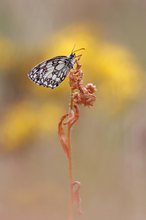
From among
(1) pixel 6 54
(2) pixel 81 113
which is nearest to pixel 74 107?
(2) pixel 81 113

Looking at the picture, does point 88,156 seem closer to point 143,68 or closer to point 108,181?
point 108,181

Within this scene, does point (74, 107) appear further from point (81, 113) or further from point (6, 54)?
point (6, 54)

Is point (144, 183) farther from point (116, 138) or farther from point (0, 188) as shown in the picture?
point (0, 188)

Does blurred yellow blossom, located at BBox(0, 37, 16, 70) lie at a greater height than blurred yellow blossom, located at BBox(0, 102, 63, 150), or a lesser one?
greater

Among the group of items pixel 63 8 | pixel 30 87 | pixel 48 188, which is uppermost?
pixel 63 8

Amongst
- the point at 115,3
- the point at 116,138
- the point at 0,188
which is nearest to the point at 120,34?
the point at 115,3

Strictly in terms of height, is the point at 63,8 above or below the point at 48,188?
above
